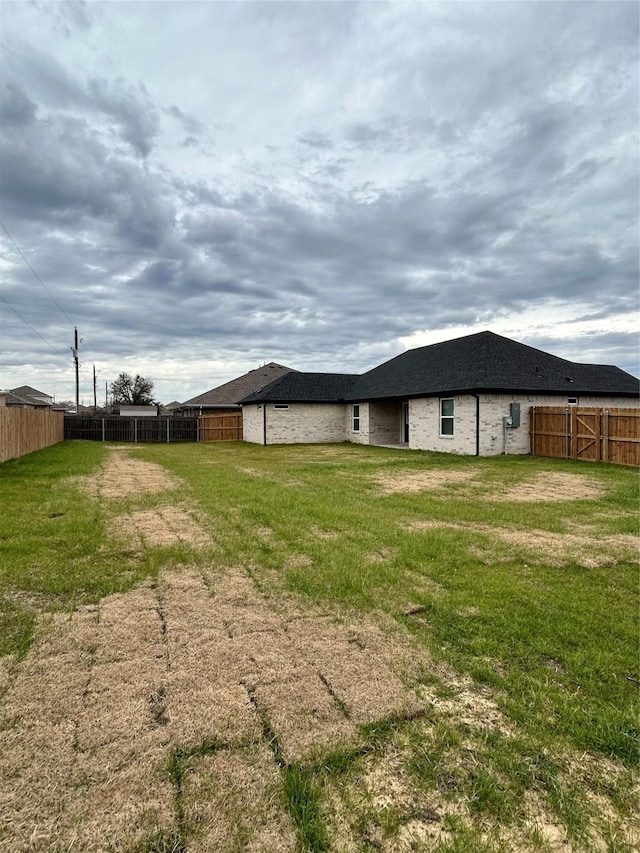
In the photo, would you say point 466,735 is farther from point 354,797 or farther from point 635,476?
point 635,476

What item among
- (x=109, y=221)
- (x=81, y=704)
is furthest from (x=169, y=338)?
(x=81, y=704)

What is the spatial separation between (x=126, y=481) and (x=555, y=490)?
950 cm

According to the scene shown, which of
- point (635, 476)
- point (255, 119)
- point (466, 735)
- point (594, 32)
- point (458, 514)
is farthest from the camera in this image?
point (255, 119)

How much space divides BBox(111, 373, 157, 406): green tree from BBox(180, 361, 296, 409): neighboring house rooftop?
2410 cm

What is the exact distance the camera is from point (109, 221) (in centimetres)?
1521

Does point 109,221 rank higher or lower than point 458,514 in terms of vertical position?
higher

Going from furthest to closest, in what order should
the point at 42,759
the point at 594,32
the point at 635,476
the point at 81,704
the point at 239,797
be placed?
the point at 635,476
the point at 594,32
the point at 81,704
the point at 42,759
the point at 239,797

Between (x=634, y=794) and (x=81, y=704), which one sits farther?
(x=81, y=704)

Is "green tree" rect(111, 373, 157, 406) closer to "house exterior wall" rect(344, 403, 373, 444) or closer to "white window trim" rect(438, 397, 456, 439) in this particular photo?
"house exterior wall" rect(344, 403, 373, 444)

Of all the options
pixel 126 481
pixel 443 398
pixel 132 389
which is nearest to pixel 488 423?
pixel 443 398

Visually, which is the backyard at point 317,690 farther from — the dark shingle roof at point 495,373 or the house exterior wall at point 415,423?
the dark shingle roof at point 495,373

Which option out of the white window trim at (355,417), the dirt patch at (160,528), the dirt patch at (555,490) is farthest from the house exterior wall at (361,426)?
the dirt patch at (160,528)

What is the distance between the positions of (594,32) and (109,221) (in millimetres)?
14284

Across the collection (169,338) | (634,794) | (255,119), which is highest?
(255,119)
